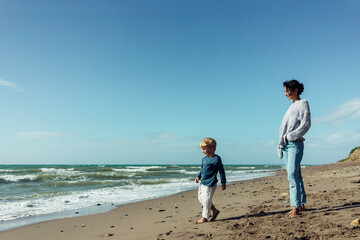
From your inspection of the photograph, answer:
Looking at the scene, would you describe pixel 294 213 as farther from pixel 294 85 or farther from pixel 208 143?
pixel 294 85

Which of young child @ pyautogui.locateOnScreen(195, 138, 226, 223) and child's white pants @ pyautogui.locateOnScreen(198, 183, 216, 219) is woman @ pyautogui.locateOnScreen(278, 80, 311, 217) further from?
child's white pants @ pyautogui.locateOnScreen(198, 183, 216, 219)

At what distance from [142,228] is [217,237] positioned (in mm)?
1576

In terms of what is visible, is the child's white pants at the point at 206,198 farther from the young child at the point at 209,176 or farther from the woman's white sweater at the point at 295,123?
the woman's white sweater at the point at 295,123

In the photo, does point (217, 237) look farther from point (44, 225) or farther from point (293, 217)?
point (44, 225)

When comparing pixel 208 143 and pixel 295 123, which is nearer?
pixel 295 123

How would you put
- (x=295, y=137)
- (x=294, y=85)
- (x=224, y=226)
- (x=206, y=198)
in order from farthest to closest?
(x=206, y=198)
(x=294, y=85)
(x=295, y=137)
(x=224, y=226)

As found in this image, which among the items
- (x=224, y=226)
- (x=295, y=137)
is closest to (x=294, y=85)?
(x=295, y=137)

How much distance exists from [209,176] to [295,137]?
147cm

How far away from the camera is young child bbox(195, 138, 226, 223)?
4.27 m

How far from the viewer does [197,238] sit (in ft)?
10.9

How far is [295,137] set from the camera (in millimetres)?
3928

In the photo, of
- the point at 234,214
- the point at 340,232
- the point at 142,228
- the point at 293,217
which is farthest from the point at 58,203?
the point at 340,232

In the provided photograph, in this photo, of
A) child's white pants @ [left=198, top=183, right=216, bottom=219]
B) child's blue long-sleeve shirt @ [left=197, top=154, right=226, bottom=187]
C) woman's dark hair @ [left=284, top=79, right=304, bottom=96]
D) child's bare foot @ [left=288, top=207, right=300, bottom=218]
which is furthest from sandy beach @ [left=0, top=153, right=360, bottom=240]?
woman's dark hair @ [left=284, top=79, right=304, bottom=96]

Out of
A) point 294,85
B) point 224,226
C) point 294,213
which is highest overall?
point 294,85
